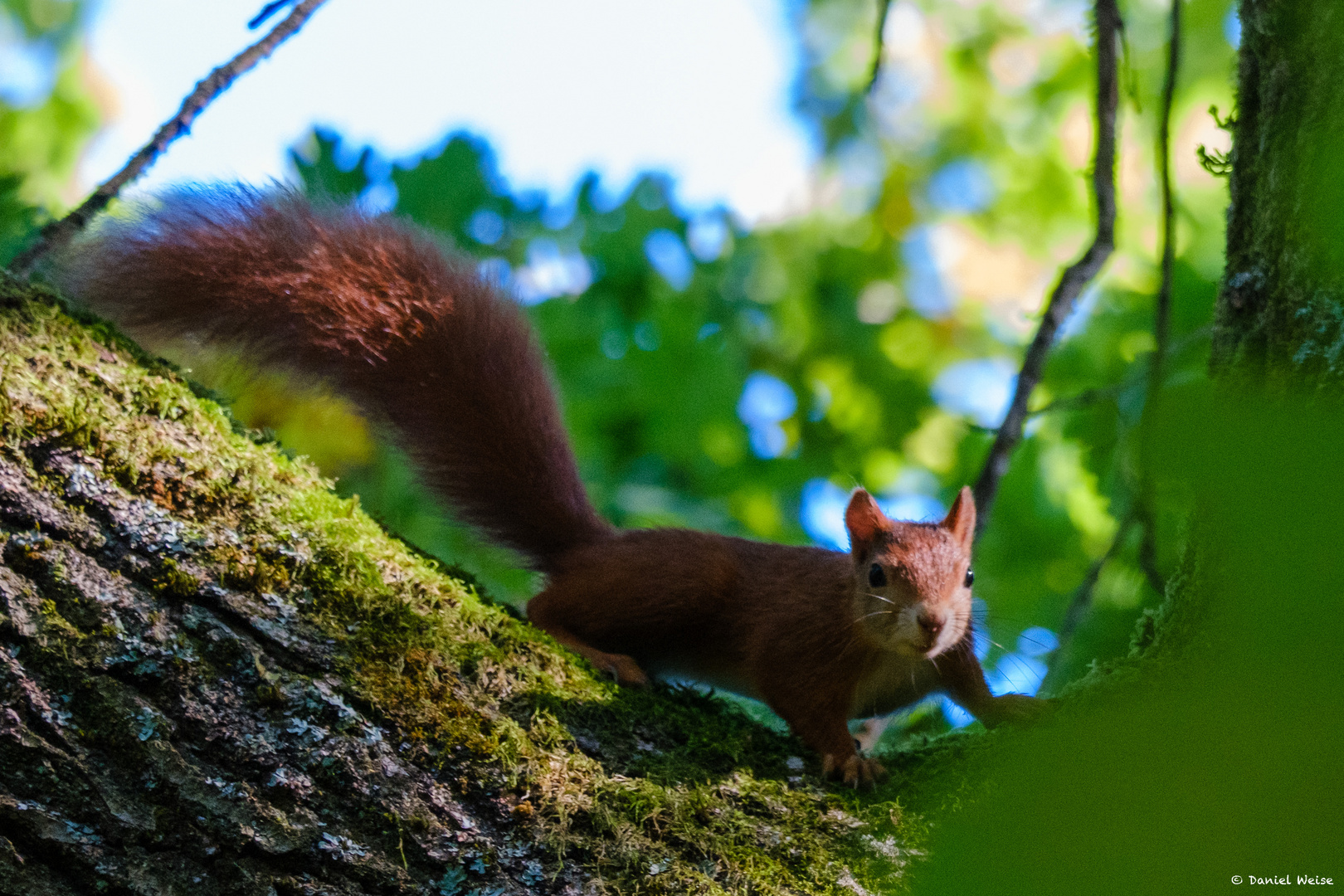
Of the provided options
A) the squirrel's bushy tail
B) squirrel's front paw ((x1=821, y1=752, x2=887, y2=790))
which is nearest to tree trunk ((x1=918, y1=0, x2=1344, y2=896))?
squirrel's front paw ((x1=821, y1=752, x2=887, y2=790))

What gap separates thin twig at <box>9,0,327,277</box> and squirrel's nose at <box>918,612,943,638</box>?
6.19ft

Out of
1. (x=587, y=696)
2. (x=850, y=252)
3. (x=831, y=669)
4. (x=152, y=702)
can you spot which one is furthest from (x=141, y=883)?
(x=850, y=252)

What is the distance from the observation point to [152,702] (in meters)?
1.52

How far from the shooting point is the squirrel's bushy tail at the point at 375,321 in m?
2.30

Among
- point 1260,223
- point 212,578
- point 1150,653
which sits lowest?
point 212,578

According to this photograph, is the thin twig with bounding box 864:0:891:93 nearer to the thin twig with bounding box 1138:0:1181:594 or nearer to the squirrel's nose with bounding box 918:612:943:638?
the thin twig with bounding box 1138:0:1181:594

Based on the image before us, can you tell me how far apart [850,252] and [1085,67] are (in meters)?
2.15

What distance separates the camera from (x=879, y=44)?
279 centimetres

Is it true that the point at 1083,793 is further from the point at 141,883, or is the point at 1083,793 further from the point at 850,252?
the point at 850,252

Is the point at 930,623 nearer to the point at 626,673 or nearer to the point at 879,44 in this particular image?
the point at 626,673

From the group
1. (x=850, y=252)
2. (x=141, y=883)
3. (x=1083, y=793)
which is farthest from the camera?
(x=850, y=252)

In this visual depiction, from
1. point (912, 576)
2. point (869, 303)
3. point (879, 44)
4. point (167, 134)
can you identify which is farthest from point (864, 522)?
point (869, 303)

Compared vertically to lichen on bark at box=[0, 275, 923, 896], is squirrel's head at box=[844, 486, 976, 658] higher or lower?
higher

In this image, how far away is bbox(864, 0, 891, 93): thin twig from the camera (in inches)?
107
